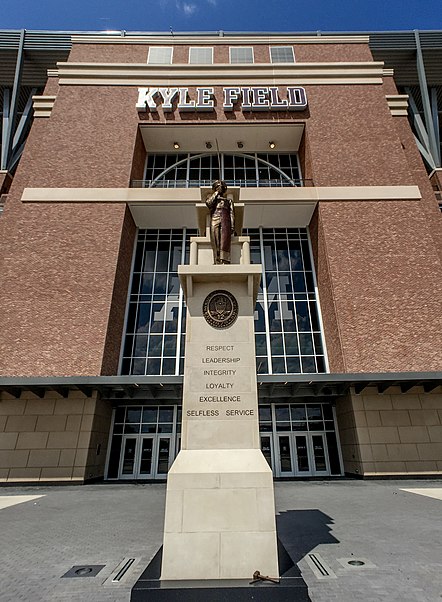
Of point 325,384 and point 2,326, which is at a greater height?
point 2,326

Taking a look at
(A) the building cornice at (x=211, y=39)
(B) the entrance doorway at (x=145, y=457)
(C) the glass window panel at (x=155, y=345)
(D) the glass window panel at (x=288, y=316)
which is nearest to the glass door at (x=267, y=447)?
(B) the entrance doorway at (x=145, y=457)

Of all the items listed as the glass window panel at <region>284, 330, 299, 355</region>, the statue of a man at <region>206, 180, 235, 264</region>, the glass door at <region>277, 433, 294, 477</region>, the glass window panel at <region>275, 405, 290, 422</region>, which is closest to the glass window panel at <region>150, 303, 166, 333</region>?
the glass window panel at <region>284, 330, 299, 355</region>

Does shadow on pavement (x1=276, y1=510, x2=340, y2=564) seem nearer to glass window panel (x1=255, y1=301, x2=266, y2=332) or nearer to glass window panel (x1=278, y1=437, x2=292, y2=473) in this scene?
glass window panel (x1=278, y1=437, x2=292, y2=473)

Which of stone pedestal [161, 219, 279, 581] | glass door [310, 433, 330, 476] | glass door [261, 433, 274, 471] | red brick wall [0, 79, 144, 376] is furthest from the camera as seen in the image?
glass door [261, 433, 274, 471]

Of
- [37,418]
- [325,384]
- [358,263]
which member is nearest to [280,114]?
[358,263]

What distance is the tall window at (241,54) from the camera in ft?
86.9

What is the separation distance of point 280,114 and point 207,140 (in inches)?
213

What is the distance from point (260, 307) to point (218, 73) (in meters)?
17.7

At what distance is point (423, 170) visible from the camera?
23938 millimetres

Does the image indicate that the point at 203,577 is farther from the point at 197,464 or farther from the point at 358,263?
the point at 358,263

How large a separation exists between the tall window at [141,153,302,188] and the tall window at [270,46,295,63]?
277 inches

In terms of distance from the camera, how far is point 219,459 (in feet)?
17.5

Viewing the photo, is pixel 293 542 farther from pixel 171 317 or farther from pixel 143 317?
pixel 143 317

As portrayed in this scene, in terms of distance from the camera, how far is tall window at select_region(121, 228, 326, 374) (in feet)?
64.3
